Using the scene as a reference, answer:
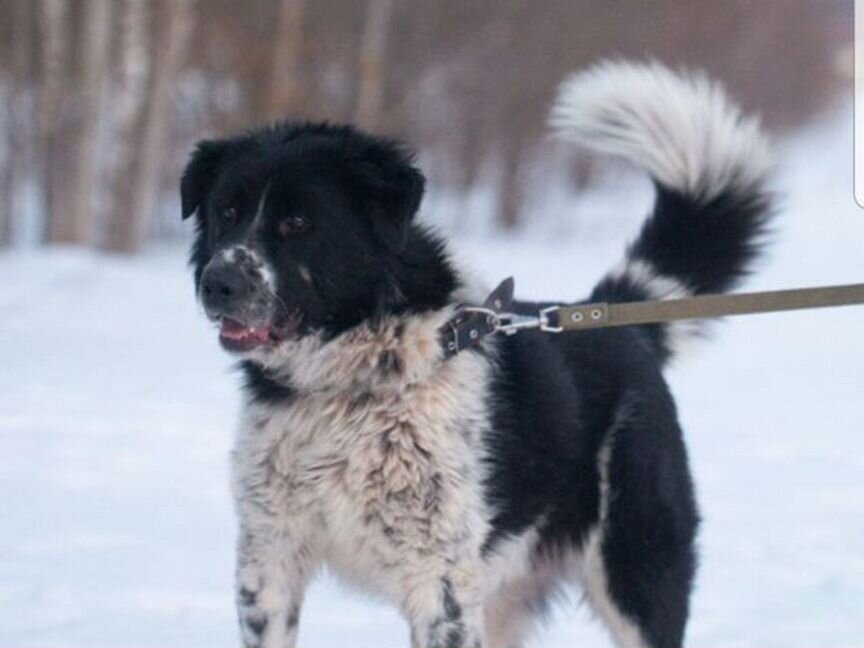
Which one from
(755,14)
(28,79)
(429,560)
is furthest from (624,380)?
(755,14)

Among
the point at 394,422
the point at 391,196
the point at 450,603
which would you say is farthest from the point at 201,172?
the point at 450,603

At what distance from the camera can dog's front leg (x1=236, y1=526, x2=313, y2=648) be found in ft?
12.2

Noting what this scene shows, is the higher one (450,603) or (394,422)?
(394,422)

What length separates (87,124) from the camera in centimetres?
1842

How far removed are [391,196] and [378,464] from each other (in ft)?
1.93

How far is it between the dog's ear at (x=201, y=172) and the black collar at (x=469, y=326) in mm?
655

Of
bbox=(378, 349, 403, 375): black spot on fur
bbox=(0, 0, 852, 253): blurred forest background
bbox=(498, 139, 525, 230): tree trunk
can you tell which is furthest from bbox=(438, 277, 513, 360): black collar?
bbox=(498, 139, 525, 230): tree trunk

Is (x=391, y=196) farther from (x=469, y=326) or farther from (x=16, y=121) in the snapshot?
(x=16, y=121)

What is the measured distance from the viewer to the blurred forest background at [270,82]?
772 inches

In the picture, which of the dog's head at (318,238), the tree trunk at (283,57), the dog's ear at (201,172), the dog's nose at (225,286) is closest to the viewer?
the dog's nose at (225,286)

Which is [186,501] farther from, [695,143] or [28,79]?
[28,79]

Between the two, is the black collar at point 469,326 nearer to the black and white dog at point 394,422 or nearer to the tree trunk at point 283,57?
the black and white dog at point 394,422

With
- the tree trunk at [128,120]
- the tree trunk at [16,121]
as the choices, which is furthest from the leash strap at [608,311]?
the tree trunk at [16,121]

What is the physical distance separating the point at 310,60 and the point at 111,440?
19.0 m
